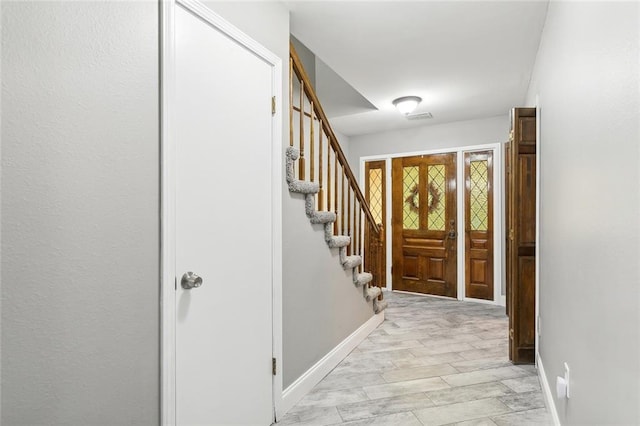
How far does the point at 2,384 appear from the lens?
92cm

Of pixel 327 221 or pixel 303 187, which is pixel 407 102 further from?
pixel 303 187

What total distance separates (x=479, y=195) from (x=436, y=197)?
22.3 inches

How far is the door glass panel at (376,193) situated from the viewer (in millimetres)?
5691

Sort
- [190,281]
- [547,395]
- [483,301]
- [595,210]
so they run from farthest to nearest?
1. [483,301]
2. [547,395]
3. [190,281]
4. [595,210]

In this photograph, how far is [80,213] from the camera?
3.58ft

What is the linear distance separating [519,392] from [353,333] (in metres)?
1.30

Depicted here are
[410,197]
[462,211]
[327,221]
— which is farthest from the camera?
[410,197]

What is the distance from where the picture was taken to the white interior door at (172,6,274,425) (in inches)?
57.5

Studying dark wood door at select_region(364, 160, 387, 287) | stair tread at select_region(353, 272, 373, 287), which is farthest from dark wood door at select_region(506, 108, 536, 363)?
dark wood door at select_region(364, 160, 387, 287)

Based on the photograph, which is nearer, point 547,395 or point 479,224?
point 547,395

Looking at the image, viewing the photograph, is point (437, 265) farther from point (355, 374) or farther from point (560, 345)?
point (560, 345)

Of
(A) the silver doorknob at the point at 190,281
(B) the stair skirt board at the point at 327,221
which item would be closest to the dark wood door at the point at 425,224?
(B) the stair skirt board at the point at 327,221

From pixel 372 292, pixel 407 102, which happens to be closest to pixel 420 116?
pixel 407 102

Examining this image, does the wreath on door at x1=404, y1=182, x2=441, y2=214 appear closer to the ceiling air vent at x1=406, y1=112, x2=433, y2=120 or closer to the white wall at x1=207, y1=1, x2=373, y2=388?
the ceiling air vent at x1=406, y1=112, x2=433, y2=120
